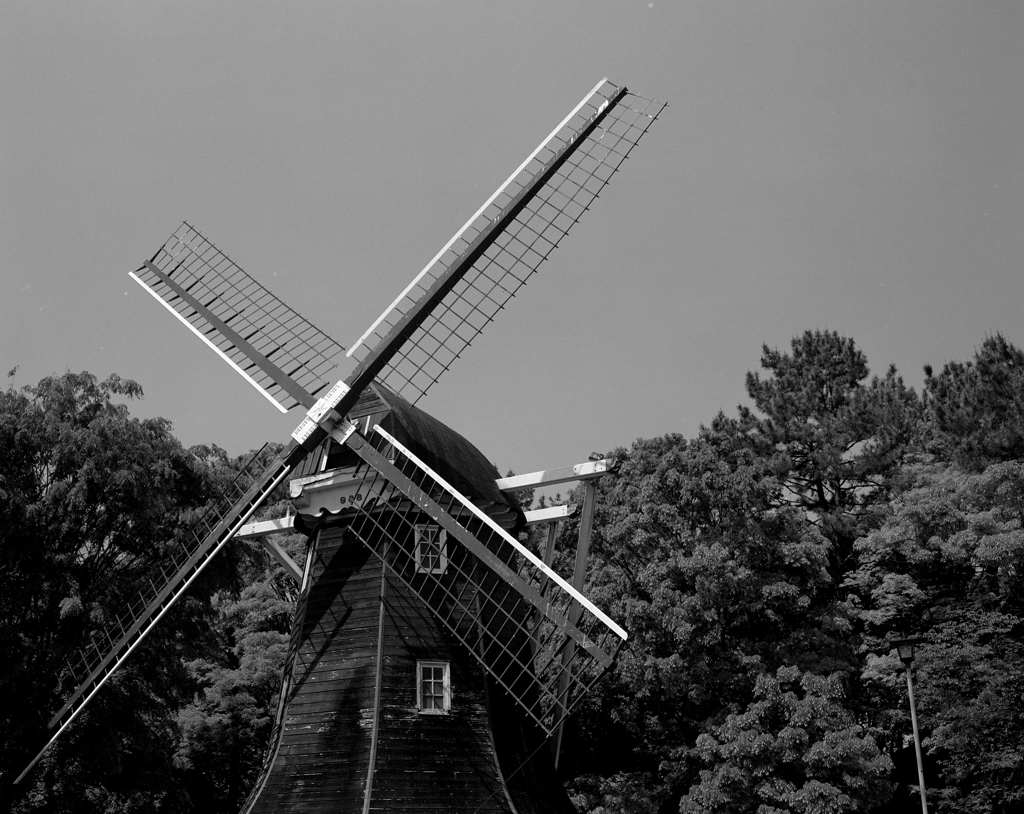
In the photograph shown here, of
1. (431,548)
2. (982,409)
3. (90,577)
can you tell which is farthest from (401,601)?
(982,409)

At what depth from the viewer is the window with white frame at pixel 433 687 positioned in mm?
13867

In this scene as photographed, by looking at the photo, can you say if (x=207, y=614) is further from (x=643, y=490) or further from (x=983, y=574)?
(x=983, y=574)

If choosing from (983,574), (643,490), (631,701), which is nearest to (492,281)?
(643,490)

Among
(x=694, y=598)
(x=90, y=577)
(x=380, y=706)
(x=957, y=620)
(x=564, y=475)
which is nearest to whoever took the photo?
(x=380, y=706)

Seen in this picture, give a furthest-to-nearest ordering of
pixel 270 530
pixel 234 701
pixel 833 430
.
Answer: pixel 833 430 < pixel 234 701 < pixel 270 530

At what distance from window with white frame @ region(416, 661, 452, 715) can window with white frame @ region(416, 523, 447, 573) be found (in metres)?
1.41

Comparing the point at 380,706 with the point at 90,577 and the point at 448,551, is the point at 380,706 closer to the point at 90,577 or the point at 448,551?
the point at 448,551

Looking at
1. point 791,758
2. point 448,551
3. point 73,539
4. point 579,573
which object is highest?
point 73,539

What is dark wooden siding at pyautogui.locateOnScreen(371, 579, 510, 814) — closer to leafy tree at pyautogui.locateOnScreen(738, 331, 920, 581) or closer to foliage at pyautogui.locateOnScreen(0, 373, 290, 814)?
foliage at pyautogui.locateOnScreen(0, 373, 290, 814)

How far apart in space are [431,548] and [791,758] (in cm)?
943

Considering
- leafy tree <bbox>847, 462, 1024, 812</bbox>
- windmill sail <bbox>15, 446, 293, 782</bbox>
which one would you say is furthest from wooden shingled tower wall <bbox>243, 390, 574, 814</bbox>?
leafy tree <bbox>847, 462, 1024, 812</bbox>

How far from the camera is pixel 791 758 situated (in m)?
19.6

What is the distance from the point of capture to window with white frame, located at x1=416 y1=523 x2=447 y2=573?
14.8 m

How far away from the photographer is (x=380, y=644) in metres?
14.0
